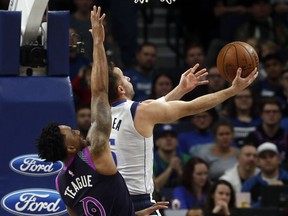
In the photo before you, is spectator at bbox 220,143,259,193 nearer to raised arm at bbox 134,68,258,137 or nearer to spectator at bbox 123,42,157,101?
spectator at bbox 123,42,157,101

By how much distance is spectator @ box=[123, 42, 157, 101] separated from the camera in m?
13.8

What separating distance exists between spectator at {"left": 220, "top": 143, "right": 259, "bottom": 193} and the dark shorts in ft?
12.6

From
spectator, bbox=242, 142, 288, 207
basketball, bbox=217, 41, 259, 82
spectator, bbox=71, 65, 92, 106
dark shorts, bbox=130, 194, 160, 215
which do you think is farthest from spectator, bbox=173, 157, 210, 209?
dark shorts, bbox=130, 194, 160, 215

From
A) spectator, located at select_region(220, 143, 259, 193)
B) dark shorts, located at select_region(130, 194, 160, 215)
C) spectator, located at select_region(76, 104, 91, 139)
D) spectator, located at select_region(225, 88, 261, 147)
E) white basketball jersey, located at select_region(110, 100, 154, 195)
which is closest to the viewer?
white basketball jersey, located at select_region(110, 100, 154, 195)

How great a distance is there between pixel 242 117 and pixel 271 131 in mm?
559

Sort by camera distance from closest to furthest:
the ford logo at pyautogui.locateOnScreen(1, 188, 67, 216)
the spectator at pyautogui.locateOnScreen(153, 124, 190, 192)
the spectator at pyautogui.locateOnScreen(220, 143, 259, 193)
Result: the ford logo at pyautogui.locateOnScreen(1, 188, 67, 216), the spectator at pyautogui.locateOnScreen(220, 143, 259, 193), the spectator at pyautogui.locateOnScreen(153, 124, 190, 192)

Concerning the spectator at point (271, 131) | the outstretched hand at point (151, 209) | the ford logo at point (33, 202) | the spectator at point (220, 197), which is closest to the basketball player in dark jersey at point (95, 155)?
the outstretched hand at point (151, 209)

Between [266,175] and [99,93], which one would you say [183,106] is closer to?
[99,93]

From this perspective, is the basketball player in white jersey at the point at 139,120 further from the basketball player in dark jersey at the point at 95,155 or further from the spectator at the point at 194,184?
the spectator at the point at 194,184

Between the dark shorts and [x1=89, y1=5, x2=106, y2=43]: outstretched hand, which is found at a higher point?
[x1=89, y1=5, x2=106, y2=43]: outstretched hand

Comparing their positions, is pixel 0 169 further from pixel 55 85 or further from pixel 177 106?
pixel 177 106

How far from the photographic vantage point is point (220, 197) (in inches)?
437

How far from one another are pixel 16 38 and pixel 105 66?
2293 mm

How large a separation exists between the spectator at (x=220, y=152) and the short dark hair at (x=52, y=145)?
4960mm
